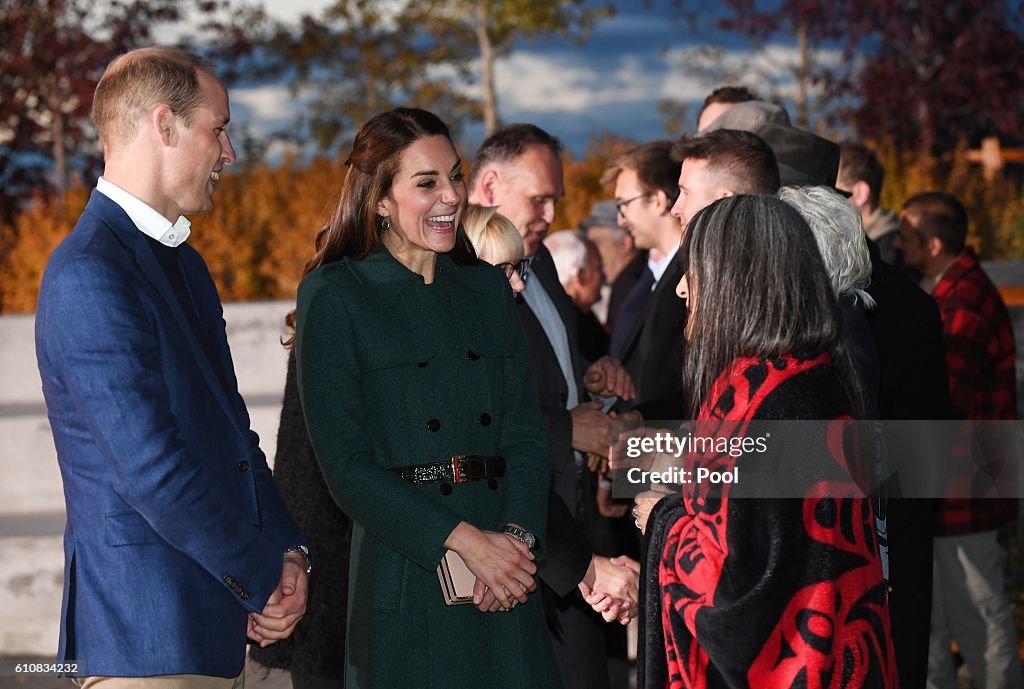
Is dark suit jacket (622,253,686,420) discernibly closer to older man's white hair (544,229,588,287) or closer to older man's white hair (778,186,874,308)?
older man's white hair (778,186,874,308)

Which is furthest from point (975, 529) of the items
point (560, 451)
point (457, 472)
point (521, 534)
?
point (457, 472)

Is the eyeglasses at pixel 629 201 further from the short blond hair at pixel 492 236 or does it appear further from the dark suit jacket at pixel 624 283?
the dark suit jacket at pixel 624 283

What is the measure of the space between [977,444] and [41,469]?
583 centimetres

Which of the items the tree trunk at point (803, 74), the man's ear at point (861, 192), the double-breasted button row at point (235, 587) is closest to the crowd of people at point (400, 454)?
the double-breasted button row at point (235, 587)

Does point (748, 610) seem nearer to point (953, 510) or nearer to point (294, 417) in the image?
point (294, 417)

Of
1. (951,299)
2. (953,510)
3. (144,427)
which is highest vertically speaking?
(951,299)

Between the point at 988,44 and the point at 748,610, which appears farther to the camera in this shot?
the point at 988,44

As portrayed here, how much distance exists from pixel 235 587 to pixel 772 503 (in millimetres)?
1285

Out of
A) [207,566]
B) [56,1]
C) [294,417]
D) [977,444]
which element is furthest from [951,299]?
[56,1]

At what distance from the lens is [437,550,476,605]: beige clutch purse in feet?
10.2

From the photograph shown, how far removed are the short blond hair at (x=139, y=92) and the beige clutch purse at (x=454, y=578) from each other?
4.07 feet

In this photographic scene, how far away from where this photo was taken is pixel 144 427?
2.72 m

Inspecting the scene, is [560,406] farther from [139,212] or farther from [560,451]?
[139,212]

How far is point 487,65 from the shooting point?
719 inches
